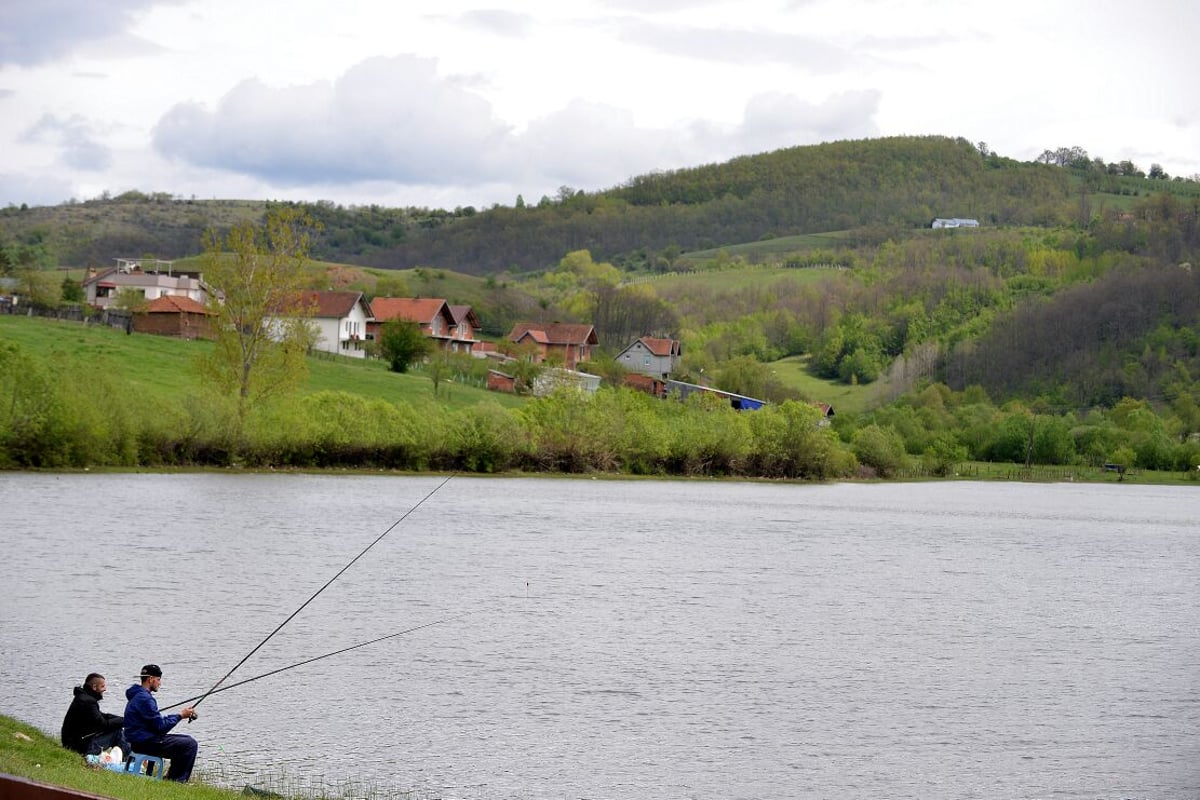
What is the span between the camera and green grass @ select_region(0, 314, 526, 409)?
244ft

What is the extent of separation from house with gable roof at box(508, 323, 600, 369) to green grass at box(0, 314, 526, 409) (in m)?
43.7

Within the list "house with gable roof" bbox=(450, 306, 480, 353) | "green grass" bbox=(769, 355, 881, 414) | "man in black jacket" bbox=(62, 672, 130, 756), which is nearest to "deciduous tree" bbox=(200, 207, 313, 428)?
"man in black jacket" bbox=(62, 672, 130, 756)

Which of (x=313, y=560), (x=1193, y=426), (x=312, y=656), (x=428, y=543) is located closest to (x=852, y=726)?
(x=312, y=656)

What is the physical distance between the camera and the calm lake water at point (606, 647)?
73.3 ft

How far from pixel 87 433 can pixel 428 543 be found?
17.9 m

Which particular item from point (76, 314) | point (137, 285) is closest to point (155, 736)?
point (76, 314)

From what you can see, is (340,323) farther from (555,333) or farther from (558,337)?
(555,333)

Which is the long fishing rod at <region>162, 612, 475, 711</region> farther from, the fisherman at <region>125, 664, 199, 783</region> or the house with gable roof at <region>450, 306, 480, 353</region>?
the house with gable roof at <region>450, 306, 480, 353</region>

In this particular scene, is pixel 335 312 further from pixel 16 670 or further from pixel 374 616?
pixel 16 670

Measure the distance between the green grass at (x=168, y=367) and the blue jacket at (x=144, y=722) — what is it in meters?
45.7

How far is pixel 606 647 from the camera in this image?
3108cm

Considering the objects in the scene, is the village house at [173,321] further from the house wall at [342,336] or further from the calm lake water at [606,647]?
the calm lake water at [606,647]

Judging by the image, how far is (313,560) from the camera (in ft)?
135

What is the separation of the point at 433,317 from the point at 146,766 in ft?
393
